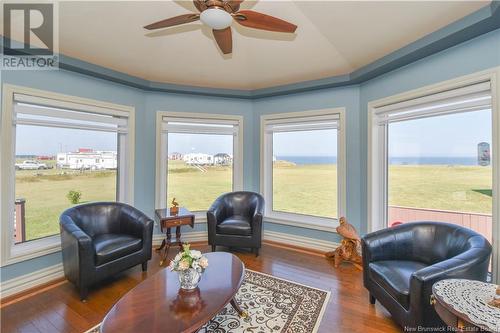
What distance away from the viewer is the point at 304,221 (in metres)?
3.92

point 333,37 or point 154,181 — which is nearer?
point 333,37

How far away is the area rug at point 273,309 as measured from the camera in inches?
77.2

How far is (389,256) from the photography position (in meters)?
Answer: 2.31

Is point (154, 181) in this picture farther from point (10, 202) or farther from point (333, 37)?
point (333, 37)

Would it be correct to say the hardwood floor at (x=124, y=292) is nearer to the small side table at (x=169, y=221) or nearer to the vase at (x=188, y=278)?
the small side table at (x=169, y=221)

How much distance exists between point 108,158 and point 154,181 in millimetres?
772

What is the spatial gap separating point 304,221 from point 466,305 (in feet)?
8.72

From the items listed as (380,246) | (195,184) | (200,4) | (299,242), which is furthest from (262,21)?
(299,242)

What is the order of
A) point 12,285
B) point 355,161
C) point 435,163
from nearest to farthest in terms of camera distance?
1. point 12,285
2. point 435,163
3. point 355,161

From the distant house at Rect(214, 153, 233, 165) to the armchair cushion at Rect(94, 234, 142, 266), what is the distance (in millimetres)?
1990

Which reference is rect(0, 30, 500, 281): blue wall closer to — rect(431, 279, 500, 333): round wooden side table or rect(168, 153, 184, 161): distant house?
rect(168, 153, 184, 161): distant house

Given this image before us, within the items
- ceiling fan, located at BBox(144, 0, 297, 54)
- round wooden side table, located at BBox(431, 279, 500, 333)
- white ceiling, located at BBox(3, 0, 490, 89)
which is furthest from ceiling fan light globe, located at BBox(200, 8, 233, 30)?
round wooden side table, located at BBox(431, 279, 500, 333)

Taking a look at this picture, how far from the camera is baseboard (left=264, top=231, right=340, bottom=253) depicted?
3.66 meters

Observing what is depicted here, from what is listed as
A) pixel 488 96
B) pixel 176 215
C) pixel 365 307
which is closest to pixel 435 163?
pixel 488 96
